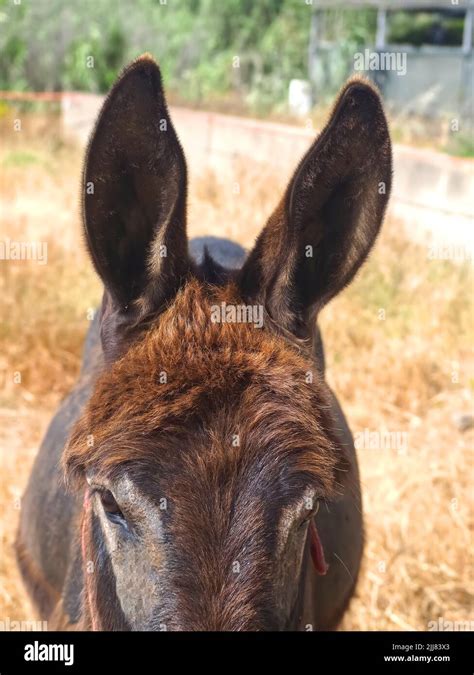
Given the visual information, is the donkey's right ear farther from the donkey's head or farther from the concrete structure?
the concrete structure

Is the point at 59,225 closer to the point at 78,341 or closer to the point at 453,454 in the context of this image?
the point at 78,341

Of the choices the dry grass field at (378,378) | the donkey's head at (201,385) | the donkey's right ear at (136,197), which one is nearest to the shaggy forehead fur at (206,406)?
the donkey's head at (201,385)

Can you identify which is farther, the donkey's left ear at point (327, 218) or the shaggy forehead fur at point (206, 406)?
the donkey's left ear at point (327, 218)

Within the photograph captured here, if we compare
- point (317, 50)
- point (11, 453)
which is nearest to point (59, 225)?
point (11, 453)

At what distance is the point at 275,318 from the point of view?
2803 millimetres

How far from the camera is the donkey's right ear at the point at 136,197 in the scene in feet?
8.48

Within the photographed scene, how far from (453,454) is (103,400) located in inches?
188

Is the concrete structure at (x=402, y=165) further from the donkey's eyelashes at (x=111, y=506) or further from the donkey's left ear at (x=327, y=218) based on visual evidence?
the donkey's eyelashes at (x=111, y=506)

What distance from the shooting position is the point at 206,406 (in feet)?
8.07

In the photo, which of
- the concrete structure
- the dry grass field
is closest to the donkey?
the dry grass field

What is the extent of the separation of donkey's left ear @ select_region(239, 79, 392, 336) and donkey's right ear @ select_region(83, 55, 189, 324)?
0.30 metres

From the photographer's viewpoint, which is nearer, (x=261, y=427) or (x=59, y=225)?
(x=261, y=427)

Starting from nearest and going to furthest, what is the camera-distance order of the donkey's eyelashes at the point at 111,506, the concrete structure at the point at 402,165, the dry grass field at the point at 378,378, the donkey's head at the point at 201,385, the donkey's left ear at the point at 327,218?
the donkey's head at the point at 201,385
the donkey's eyelashes at the point at 111,506
the donkey's left ear at the point at 327,218
the dry grass field at the point at 378,378
the concrete structure at the point at 402,165

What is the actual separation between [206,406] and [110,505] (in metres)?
0.44
